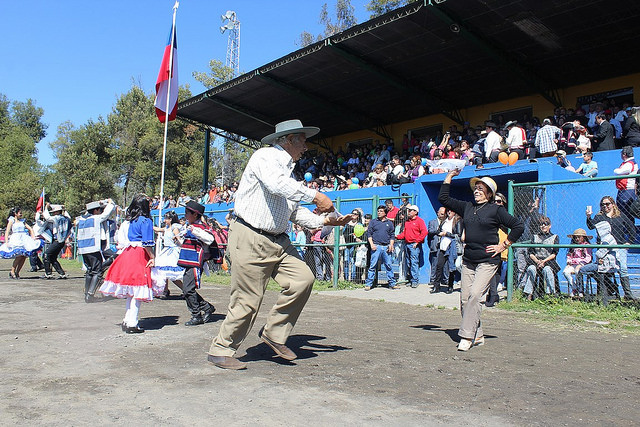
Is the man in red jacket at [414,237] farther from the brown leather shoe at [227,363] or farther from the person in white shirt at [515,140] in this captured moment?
the brown leather shoe at [227,363]

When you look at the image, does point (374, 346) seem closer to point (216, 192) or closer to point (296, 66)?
point (296, 66)

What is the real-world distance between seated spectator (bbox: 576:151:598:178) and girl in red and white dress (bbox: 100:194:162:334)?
34.1 ft

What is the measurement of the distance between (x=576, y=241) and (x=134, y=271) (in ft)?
25.1

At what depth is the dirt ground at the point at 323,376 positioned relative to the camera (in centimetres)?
363

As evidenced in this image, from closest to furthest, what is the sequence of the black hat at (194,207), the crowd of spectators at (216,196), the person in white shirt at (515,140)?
1. the black hat at (194,207)
2. the person in white shirt at (515,140)
3. the crowd of spectators at (216,196)

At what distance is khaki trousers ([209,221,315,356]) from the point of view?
490 centimetres

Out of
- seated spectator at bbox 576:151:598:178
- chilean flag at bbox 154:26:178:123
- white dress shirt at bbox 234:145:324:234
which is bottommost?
white dress shirt at bbox 234:145:324:234

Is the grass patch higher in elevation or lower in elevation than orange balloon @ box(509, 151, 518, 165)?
lower

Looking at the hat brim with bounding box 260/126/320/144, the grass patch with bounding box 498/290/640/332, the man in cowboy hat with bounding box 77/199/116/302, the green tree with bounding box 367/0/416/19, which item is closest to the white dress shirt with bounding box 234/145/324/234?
the hat brim with bounding box 260/126/320/144

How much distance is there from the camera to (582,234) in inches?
381

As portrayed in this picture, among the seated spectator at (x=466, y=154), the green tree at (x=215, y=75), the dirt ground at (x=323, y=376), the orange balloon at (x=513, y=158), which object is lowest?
the dirt ground at (x=323, y=376)

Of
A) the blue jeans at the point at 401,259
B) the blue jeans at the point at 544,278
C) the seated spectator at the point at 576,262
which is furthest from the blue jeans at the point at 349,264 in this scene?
the seated spectator at the point at 576,262

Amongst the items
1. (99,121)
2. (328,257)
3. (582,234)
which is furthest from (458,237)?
(99,121)

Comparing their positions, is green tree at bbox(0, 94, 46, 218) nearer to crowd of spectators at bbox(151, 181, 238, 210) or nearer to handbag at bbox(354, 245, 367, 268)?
crowd of spectators at bbox(151, 181, 238, 210)
